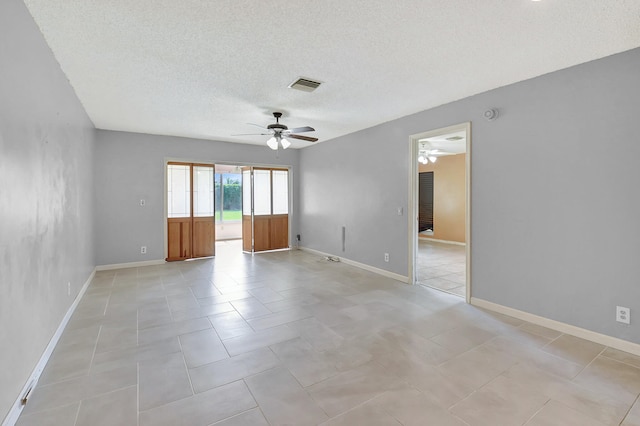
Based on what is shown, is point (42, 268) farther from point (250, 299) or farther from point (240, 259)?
point (240, 259)

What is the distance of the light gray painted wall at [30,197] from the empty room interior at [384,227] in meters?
0.02

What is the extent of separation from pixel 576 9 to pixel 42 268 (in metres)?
4.33

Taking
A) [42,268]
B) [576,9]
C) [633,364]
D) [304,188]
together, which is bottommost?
[633,364]

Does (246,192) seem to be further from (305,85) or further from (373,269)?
(305,85)

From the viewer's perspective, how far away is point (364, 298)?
13.0ft

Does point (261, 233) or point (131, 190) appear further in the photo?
point (261, 233)

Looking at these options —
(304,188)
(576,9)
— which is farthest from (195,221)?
(576,9)

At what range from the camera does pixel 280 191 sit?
25.1ft

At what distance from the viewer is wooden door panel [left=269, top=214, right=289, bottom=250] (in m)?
7.52

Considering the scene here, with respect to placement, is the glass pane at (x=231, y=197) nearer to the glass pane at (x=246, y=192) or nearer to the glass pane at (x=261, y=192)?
the glass pane at (x=246, y=192)

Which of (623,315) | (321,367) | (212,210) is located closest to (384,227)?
(623,315)

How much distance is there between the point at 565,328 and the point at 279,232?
584 centimetres

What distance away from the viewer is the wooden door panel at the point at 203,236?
21.4ft

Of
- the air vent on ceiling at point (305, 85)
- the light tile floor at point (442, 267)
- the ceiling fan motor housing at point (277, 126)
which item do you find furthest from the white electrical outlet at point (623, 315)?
the ceiling fan motor housing at point (277, 126)
